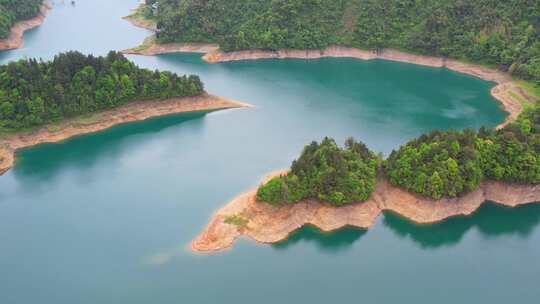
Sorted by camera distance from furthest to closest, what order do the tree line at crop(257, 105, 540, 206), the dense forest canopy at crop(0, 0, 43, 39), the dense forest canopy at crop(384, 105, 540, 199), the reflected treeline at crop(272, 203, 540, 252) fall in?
the dense forest canopy at crop(0, 0, 43, 39) → the dense forest canopy at crop(384, 105, 540, 199) → the tree line at crop(257, 105, 540, 206) → the reflected treeline at crop(272, 203, 540, 252)

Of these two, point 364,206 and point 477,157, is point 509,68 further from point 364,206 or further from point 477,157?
point 364,206

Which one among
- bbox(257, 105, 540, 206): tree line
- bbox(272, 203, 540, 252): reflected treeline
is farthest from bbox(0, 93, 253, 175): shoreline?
bbox(272, 203, 540, 252): reflected treeline

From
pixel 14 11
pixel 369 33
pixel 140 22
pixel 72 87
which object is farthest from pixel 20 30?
pixel 369 33

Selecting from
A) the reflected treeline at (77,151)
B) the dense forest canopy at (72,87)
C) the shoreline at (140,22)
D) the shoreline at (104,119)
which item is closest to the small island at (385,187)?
the reflected treeline at (77,151)

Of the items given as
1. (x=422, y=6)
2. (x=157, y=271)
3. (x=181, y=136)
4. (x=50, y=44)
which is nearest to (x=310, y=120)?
(x=181, y=136)

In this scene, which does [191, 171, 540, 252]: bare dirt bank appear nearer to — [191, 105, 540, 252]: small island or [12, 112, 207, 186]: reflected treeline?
[191, 105, 540, 252]: small island

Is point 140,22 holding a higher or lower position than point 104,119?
higher

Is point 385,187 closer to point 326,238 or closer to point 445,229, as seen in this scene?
point 445,229
